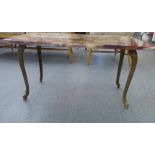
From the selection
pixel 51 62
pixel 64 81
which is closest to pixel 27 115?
pixel 64 81

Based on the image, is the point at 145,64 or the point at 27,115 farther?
the point at 145,64

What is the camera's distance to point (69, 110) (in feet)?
4.61

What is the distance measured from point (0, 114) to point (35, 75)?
811 mm

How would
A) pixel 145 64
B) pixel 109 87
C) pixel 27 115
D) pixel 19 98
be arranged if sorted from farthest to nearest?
pixel 145 64 → pixel 109 87 → pixel 19 98 → pixel 27 115

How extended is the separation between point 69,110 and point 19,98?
0.52 metres

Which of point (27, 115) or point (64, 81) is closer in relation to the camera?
point (27, 115)

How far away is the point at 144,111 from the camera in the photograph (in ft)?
4.64
